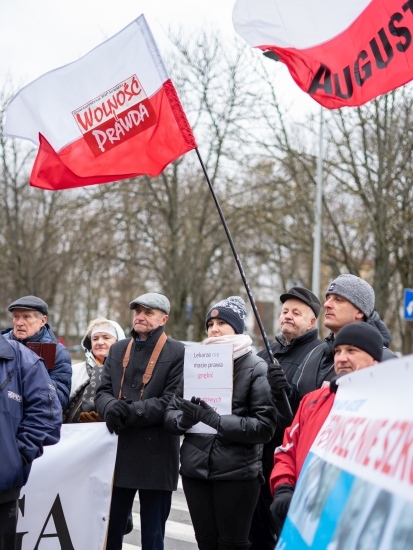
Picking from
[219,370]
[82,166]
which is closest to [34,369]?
[219,370]

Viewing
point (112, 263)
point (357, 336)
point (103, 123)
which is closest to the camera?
point (357, 336)

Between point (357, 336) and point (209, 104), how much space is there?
19.8m

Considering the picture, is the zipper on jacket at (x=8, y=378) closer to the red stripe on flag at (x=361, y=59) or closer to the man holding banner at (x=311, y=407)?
the man holding banner at (x=311, y=407)

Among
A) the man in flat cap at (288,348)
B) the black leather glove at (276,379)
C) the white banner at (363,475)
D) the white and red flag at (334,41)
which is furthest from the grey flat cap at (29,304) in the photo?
the white banner at (363,475)

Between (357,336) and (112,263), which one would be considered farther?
(112,263)

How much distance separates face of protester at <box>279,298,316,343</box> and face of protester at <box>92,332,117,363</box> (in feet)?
5.81

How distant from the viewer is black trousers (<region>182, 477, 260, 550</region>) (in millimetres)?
4617

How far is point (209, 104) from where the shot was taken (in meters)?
22.6

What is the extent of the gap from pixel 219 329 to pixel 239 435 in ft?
2.50

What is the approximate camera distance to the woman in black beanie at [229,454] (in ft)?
14.9

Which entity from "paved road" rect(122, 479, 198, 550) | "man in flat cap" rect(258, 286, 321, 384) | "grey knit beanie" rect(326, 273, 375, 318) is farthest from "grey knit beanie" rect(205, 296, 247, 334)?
"paved road" rect(122, 479, 198, 550)

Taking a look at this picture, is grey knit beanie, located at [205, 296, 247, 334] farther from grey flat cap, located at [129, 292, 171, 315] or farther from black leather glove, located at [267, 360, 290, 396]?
black leather glove, located at [267, 360, 290, 396]

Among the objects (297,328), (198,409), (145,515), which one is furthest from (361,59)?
(145,515)

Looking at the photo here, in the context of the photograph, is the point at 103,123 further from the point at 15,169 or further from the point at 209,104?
the point at 15,169
